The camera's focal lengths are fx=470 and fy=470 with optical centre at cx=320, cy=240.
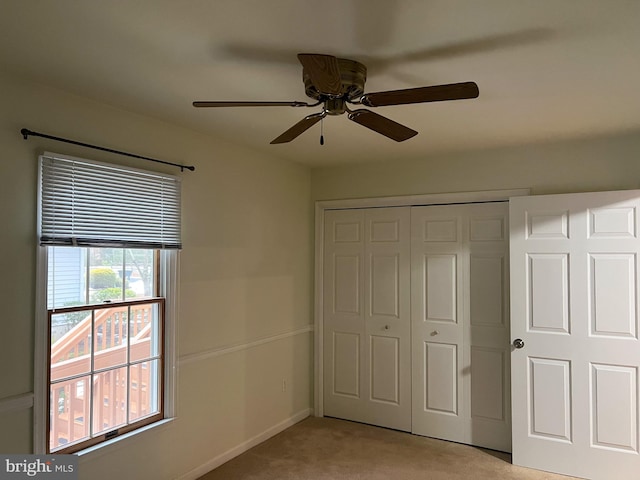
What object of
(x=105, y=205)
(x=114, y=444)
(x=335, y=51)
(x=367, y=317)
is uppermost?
(x=335, y=51)

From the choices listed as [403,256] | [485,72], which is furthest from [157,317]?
[485,72]

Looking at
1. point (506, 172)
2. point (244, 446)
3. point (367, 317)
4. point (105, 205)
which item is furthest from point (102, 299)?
point (506, 172)

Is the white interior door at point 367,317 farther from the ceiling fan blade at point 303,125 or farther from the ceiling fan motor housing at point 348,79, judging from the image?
the ceiling fan motor housing at point 348,79

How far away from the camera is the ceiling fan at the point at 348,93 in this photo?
1.67m

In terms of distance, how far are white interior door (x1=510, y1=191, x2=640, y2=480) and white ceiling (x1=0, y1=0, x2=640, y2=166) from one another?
72 cm

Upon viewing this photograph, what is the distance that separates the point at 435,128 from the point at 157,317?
225 centimetres

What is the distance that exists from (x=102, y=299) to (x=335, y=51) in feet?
6.23

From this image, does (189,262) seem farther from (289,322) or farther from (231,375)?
(289,322)

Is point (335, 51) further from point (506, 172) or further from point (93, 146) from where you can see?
point (506, 172)

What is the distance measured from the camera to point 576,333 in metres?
3.31

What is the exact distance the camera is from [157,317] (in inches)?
122

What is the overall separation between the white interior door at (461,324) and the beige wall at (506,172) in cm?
23

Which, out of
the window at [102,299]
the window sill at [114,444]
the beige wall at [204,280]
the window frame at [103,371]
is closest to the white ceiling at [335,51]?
the beige wall at [204,280]

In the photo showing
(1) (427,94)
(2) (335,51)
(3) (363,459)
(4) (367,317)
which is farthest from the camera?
(4) (367,317)
